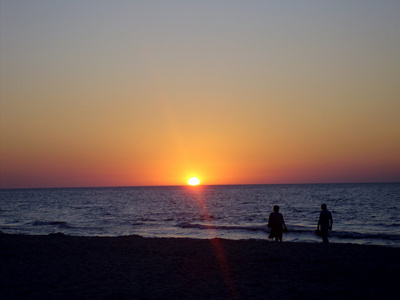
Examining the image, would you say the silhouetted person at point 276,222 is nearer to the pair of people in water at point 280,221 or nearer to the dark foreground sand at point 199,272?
the pair of people in water at point 280,221

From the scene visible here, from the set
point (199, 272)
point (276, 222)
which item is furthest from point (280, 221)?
point (199, 272)

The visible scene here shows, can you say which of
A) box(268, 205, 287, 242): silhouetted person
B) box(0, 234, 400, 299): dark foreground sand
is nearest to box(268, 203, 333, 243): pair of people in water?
box(268, 205, 287, 242): silhouetted person

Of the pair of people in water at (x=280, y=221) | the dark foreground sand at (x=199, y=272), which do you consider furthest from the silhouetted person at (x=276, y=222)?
the dark foreground sand at (x=199, y=272)

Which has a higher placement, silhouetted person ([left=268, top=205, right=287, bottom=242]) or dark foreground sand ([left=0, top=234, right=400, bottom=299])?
silhouetted person ([left=268, top=205, right=287, bottom=242])

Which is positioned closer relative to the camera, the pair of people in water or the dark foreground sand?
the dark foreground sand

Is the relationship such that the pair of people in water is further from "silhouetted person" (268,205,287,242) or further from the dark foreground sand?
the dark foreground sand

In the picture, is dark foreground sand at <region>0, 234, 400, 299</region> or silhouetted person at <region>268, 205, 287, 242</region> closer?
dark foreground sand at <region>0, 234, 400, 299</region>

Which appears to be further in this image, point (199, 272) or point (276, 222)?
point (276, 222)

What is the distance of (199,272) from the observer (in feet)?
42.0

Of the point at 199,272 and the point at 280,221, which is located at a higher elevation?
the point at 280,221

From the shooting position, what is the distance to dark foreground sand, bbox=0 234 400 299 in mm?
10211

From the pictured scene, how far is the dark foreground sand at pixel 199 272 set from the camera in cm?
1021

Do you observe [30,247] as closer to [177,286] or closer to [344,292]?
[177,286]

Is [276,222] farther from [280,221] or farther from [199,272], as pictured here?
[199,272]
